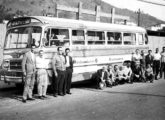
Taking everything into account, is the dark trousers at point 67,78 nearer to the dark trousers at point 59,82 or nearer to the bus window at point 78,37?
the dark trousers at point 59,82

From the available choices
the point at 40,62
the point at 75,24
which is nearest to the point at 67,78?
the point at 40,62

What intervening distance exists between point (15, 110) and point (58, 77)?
8.74ft

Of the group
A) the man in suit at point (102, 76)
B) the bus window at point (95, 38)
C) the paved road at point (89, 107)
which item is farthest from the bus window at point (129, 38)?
the paved road at point (89, 107)

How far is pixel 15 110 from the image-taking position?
310 inches

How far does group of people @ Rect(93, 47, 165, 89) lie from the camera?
12.5 meters

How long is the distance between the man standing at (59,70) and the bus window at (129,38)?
561cm

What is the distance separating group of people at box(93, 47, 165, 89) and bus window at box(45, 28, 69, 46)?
2.32 meters

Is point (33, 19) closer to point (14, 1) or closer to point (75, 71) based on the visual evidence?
point (75, 71)

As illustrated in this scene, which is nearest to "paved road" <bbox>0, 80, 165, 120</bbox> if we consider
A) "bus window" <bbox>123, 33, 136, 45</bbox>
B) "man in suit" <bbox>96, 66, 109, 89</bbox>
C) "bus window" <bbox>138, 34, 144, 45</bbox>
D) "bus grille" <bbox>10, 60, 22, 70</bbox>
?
"bus grille" <bbox>10, 60, 22, 70</bbox>

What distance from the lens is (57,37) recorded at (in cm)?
1091

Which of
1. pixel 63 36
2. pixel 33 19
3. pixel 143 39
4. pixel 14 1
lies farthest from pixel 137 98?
pixel 14 1

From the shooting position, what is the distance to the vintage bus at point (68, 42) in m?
10.4

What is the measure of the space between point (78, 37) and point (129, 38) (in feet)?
14.2

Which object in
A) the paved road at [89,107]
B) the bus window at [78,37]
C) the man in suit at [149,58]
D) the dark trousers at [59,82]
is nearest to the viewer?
the paved road at [89,107]
